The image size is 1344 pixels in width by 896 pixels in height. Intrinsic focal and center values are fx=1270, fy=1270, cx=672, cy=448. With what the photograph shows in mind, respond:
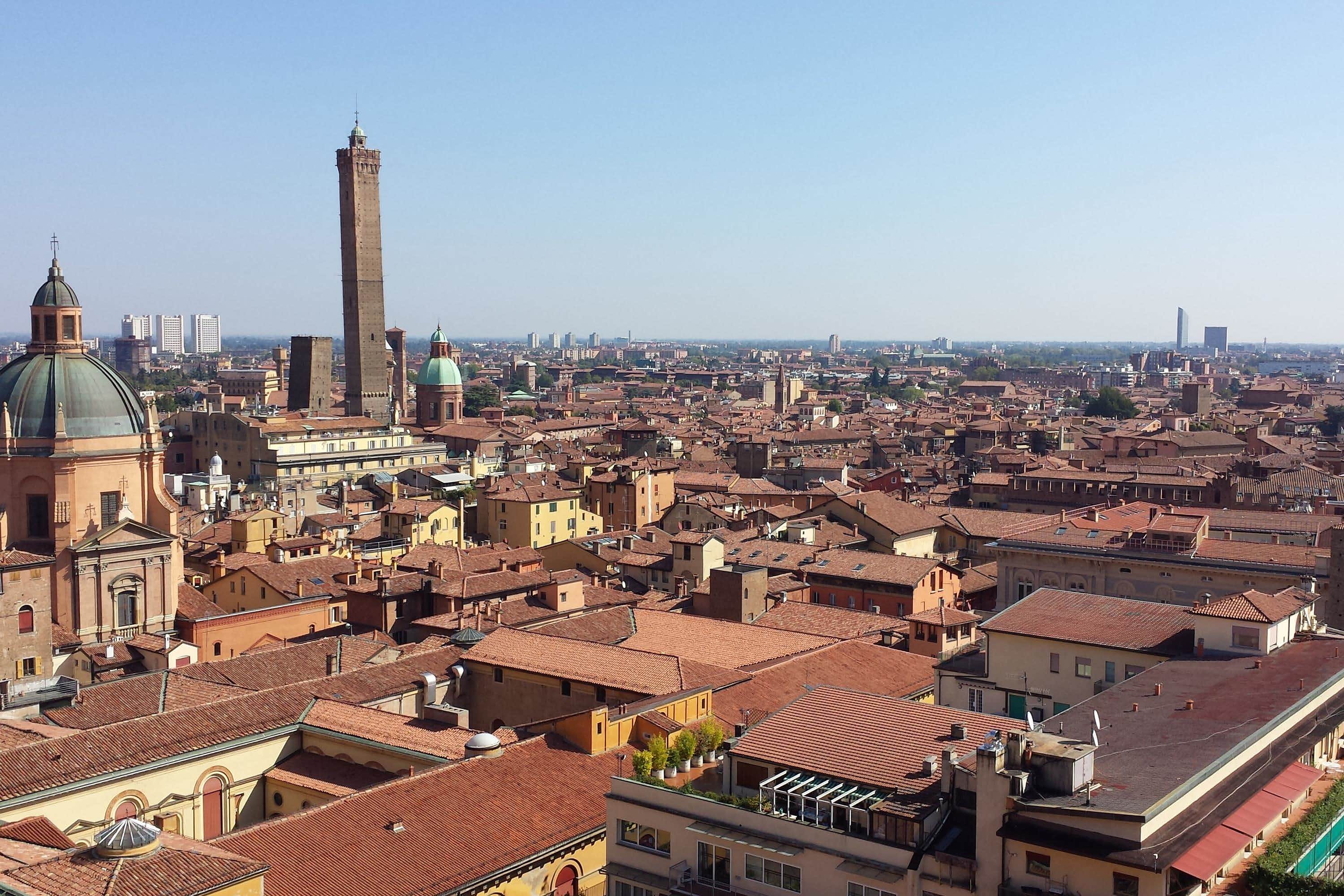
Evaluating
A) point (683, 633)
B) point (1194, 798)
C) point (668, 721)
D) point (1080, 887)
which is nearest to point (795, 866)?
point (1080, 887)

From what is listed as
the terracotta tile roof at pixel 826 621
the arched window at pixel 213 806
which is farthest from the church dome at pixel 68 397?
the terracotta tile roof at pixel 826 621

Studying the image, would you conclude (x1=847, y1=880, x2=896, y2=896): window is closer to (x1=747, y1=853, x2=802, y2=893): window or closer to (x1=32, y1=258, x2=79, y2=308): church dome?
(x1=747, y1=853, x2=802, y2=893): window

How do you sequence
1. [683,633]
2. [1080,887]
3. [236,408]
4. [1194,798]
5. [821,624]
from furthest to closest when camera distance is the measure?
1. [236,408]
2. [821,624]
3. [683,633]
4. [1194,798]
5. [1080,887]

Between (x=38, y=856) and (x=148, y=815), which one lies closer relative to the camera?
(x=38, y=856)

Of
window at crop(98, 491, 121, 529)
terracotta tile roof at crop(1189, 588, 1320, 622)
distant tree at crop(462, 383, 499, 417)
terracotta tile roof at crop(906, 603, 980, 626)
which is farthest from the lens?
distant tree at crop(462, 383, 499, 417)

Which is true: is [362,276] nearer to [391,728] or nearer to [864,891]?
[391,728]

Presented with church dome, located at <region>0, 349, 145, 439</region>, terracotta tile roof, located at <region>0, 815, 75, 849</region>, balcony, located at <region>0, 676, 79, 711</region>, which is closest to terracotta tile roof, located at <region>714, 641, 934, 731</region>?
terracotta tile roof, located at <region>0, 815, 75, 849</region>

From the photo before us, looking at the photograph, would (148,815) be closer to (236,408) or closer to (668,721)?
(668,721)

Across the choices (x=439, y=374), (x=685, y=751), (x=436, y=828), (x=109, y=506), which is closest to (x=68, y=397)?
(x=109, y=506)
